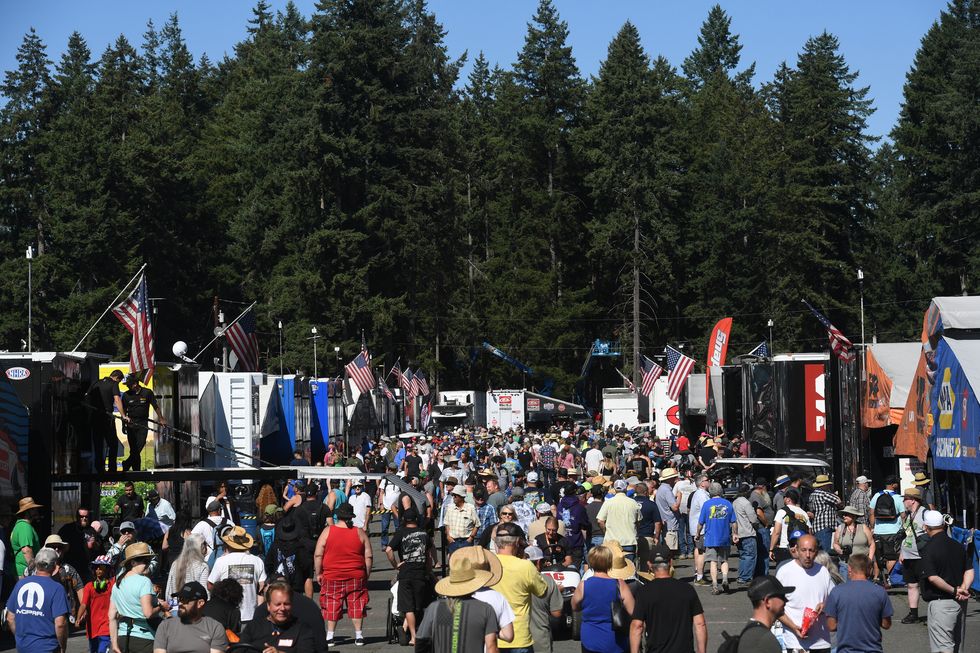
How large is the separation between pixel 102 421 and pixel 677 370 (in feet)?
86.6

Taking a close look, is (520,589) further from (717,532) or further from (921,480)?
(921,480)

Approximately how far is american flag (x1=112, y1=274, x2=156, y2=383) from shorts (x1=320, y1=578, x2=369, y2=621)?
9213 mm

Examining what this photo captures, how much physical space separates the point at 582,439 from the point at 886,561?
89.9 ft

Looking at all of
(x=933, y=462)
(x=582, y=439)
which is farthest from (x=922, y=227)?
(x=933, y=462)

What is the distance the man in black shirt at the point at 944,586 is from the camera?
12188mm

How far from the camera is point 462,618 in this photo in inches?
352

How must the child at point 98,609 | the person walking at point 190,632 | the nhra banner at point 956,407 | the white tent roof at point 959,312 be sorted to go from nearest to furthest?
1. the person walking at point 190,632
2. the child at point 98,609
3. the nhra banner at point 956,407
4. the white tent roof at point 959,312

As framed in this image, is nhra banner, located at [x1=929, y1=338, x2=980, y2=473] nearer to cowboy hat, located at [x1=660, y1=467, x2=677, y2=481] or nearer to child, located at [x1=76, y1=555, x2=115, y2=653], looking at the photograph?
cowboy hat, located at [x1=660, y1=467, x2=677, y2=481]

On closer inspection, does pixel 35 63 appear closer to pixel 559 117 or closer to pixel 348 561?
pixel 559 117

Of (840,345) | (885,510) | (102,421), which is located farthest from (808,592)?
(840,345)

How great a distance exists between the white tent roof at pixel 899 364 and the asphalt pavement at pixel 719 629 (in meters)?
6.96

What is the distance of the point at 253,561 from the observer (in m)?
12.7

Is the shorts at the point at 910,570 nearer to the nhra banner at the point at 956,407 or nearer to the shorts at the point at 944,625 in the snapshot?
the nhra banner at the point at 956,407

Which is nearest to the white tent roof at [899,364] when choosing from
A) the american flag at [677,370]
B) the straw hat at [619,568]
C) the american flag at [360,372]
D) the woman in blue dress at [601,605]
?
the straw hat at [619,568]
